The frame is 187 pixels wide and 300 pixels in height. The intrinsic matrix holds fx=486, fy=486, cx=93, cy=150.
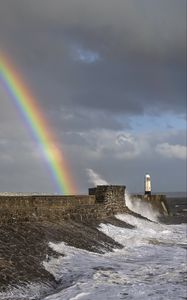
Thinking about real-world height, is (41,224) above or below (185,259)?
above

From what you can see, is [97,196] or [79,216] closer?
[79,216]

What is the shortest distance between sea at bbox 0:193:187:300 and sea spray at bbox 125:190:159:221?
78.2ft

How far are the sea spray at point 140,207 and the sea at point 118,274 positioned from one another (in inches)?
939

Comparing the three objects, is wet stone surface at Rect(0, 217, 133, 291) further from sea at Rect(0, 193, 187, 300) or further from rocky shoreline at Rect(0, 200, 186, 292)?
sea at Rect(0, 193, 187, 300)

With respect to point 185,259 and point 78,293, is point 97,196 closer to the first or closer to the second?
point 185,259

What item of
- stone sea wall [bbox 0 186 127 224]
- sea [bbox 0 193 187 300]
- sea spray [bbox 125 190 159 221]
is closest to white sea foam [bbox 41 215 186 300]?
sea [bbox 0 193 187 300]

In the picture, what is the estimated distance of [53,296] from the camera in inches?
432

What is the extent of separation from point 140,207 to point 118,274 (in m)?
33.3

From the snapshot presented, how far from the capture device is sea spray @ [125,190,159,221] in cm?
4562

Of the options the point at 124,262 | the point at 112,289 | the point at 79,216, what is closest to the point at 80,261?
the point at 124,262

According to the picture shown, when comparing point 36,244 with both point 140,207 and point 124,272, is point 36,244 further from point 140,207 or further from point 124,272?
point 140,207

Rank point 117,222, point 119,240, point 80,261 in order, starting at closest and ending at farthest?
1. point 80,261
2. point 119,240
3. point 117,222

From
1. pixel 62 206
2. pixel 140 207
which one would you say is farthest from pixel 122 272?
pixel 140 207

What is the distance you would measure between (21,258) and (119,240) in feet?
29.3
